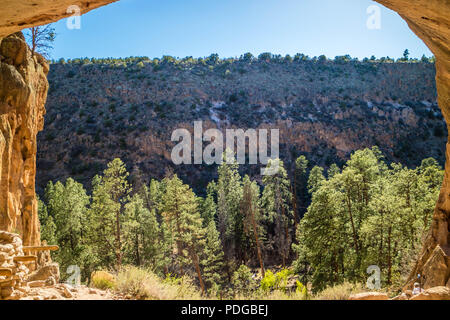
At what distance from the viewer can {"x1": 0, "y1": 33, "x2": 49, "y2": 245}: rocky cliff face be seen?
921 cm

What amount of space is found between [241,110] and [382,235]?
4687cm

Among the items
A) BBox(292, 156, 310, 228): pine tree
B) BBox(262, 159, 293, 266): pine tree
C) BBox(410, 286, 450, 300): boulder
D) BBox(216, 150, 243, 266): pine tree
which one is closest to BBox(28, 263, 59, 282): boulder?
BBox(410, 286, 450, 300): boulder

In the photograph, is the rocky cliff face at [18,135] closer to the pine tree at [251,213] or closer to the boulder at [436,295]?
the boulder at [436,295]

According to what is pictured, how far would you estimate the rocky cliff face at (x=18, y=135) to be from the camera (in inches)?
363

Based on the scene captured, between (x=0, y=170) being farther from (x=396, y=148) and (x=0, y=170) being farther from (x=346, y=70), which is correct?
(x=346, y=70)

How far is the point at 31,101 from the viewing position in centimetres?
1114

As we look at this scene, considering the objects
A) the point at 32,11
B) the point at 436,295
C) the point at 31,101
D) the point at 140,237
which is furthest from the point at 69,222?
the point at 436,295

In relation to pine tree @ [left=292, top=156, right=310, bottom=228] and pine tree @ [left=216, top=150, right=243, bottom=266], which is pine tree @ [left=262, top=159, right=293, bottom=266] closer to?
pine tree @ [left=216, top=150, right=243, bottom=266]

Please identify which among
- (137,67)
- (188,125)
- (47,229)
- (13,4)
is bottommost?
(47,229)

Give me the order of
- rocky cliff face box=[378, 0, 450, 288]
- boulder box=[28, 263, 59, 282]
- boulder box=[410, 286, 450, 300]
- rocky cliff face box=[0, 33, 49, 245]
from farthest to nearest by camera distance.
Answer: rocky cliff face box=[0, 33, 49, 245] < boulder box=[28, 263, 59, 282] < rocky cliff face box=[378, 0, 450, 288] < boulder box=[410, 286, 450, 300]
